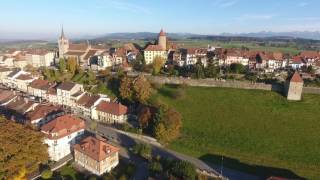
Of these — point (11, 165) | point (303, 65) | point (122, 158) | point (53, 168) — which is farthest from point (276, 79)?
point (11, 165)

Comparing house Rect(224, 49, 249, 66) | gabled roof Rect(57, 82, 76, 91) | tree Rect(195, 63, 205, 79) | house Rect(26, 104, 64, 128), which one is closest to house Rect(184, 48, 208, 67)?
house Rect(224, 49, 249, 66)

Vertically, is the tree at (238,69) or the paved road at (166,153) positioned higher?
the tree at (238,69)

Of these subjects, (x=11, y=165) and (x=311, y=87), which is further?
(x=311, y=87)

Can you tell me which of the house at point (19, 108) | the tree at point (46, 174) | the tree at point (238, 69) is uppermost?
the tree at point (238, 69)

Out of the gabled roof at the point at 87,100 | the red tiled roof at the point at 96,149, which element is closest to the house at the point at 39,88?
the gabled roof at the point at 87,100

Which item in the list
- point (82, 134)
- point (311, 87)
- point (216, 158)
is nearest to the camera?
point (216, 158)

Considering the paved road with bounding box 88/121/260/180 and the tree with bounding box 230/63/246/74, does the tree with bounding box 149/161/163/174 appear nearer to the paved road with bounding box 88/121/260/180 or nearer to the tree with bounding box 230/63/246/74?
the paved road with bounding box 88/121/260/180

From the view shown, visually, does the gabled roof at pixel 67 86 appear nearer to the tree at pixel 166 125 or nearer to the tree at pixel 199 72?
the tree at pixel 166 125

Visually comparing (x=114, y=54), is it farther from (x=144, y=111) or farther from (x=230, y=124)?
(x=230, y=124)

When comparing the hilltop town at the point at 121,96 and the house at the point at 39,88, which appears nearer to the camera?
the hilltop town at the point at 121,96
